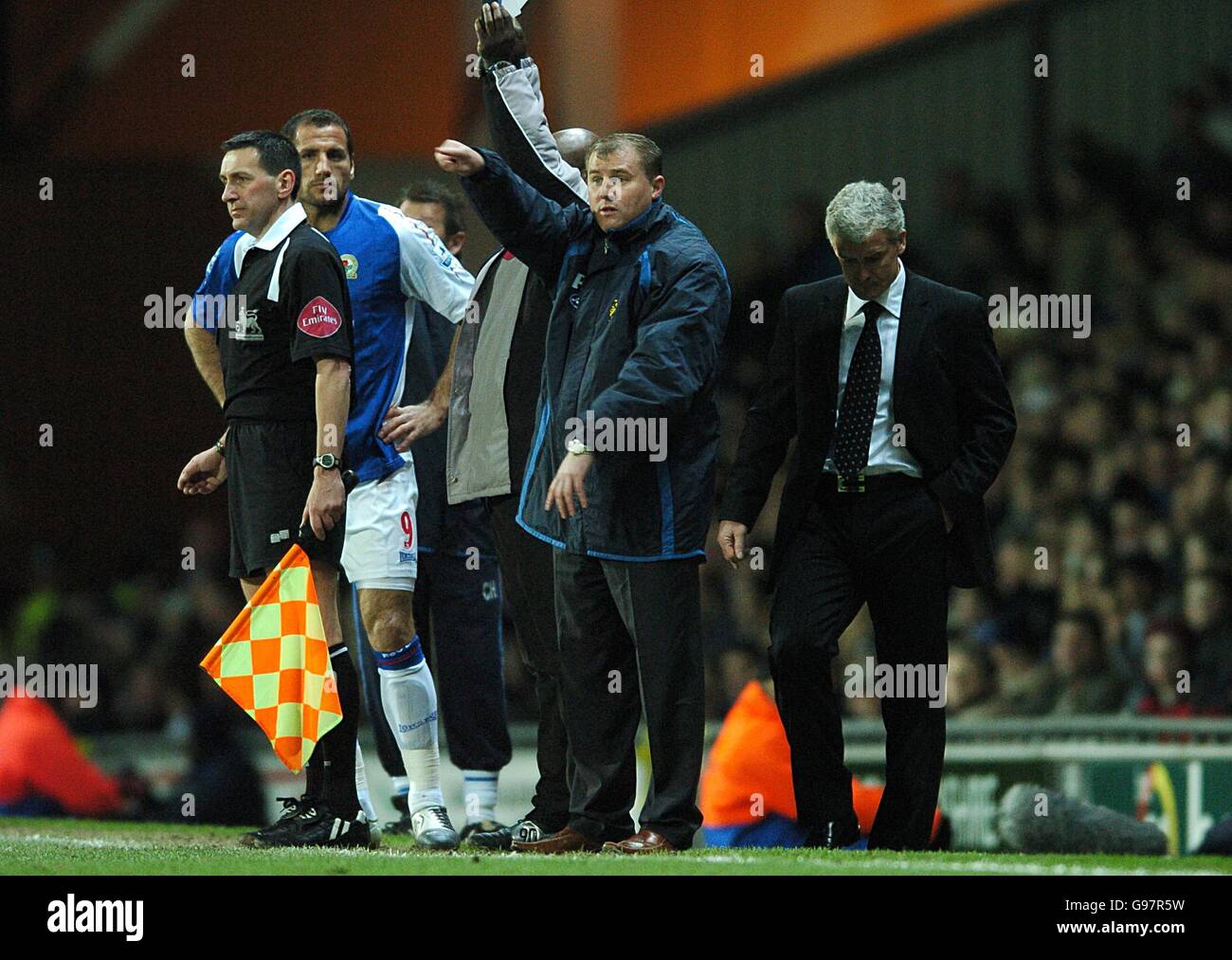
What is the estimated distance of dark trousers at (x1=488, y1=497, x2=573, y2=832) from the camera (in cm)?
689

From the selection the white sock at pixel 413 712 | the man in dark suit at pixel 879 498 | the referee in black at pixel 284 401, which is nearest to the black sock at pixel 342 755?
the referee in black at pixel 284 401

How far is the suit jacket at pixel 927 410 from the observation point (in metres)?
6.57

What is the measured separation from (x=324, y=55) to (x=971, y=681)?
7.12 meters

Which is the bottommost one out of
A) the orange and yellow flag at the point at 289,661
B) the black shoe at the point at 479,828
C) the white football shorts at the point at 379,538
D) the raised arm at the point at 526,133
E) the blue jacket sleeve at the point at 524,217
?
the black shoe at the point at 479,828

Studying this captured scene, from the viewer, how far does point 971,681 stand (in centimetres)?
1143

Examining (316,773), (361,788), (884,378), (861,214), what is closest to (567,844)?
(316,773)

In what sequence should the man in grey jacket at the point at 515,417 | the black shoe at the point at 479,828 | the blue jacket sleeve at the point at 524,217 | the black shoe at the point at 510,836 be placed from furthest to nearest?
the black shoe at the point at 479,828, the man in grey jacket at the point at 515,417, the black shoe at the point at 510,836, the blue jacket sleeve at the point at 524,217

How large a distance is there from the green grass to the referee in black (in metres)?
0.30

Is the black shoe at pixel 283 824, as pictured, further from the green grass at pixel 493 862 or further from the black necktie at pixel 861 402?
the black necktie at pixel 861 402

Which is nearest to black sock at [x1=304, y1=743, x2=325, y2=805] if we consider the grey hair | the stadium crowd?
Answer: the grey hair

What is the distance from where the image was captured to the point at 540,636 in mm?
6965

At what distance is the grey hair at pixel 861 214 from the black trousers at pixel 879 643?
32.7 inches

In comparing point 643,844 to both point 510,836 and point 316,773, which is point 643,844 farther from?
Result: point 316,773
